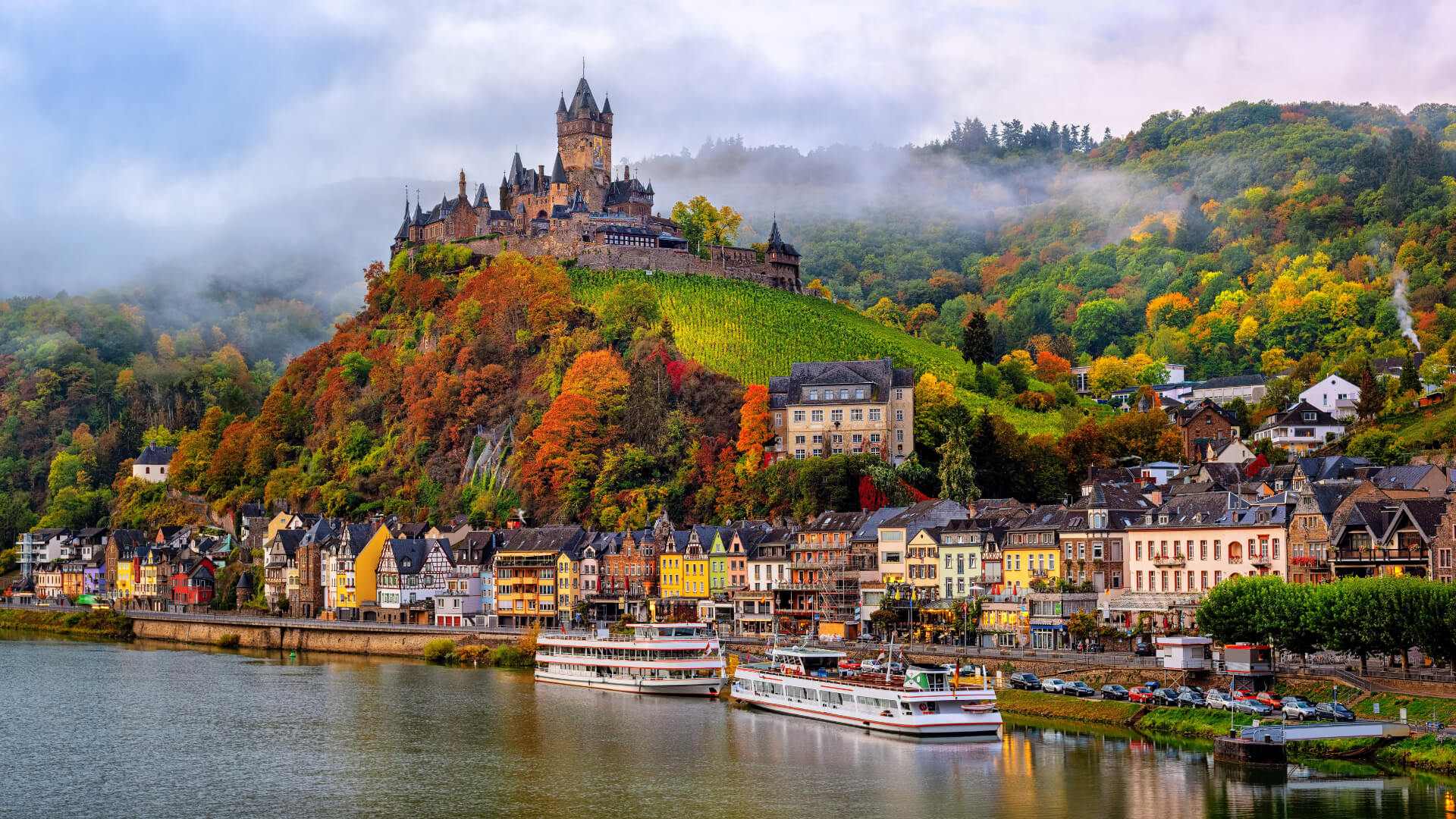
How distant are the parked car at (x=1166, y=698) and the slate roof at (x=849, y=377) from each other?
153 feet

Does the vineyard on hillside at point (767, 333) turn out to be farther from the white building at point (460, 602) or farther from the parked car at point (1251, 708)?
the parked car at point (1251, 708)

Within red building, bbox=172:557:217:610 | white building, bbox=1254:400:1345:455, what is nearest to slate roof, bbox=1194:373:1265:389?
white building, bbox=1254:400:1345:455

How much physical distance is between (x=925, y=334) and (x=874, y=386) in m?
57.3

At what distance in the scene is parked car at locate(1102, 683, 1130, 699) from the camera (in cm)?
5981

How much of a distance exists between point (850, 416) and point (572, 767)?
5202 cm

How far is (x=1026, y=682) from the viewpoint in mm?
63406

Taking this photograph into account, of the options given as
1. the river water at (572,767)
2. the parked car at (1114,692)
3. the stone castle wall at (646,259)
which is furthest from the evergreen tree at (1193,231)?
the parked car at (1114,692)

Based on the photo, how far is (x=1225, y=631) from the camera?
5862cm

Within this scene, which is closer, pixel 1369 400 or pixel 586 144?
pixel 1369 400

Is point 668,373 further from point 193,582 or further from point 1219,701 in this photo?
point 1219,701


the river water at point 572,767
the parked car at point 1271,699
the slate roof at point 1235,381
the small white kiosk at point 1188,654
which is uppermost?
the slate roof at point 1235,381

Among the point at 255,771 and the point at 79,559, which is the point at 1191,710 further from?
the point at 79,559

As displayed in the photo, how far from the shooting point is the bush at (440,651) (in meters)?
90.1

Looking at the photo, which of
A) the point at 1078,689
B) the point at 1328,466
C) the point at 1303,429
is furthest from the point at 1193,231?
the point at 1078,689
